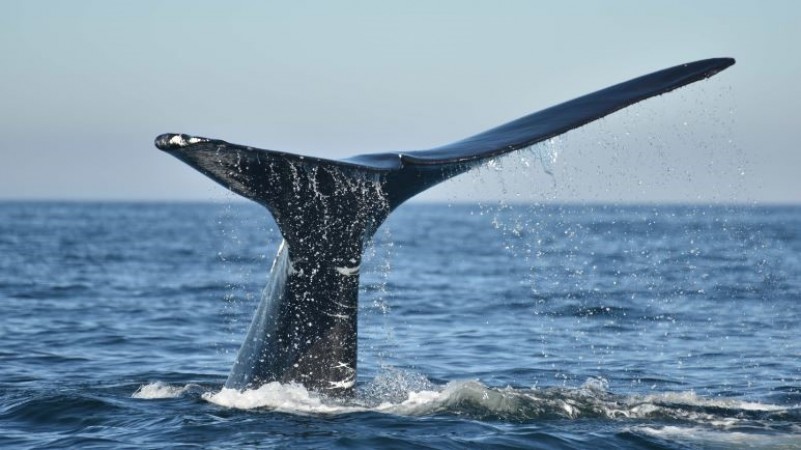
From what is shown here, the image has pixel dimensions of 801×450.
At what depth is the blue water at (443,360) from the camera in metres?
7.36

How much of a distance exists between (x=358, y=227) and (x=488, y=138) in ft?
3.00

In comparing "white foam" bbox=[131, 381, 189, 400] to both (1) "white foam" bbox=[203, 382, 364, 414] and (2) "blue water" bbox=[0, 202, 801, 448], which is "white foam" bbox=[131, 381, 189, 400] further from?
(1) "white foam" bbox=[203, 382, 364, 414]

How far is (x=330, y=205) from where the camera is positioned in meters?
6.93

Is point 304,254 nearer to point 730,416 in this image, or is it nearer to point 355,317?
point 355,317

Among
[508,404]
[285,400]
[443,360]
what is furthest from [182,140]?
[443,360]

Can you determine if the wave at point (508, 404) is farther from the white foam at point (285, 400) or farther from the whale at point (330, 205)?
the whale at point (330, 205)

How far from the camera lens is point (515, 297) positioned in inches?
749

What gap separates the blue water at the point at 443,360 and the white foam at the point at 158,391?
0.11ft

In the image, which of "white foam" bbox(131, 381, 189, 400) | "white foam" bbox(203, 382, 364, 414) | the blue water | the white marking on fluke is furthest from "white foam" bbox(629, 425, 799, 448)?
"white foam" bbox(131, 381, 189, 400)

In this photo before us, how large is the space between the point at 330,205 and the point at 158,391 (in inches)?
115

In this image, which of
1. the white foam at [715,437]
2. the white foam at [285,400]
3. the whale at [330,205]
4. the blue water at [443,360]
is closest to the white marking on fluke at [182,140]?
the whale at [330,205]

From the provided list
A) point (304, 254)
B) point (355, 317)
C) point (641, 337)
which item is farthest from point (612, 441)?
point (641, 337)

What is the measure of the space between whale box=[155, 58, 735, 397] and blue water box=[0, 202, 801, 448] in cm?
25

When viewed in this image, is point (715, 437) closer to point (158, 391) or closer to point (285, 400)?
point (285, 400)
